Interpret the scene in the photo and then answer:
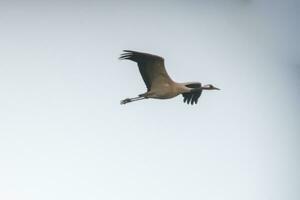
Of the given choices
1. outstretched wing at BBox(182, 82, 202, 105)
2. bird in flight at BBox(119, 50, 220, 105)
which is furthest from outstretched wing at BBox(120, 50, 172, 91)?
outstretched wing at BBox(182, 82, 202, 105)

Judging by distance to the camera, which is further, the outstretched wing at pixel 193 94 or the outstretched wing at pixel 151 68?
the outstretched wing at pixel 193 94

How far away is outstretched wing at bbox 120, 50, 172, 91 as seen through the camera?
8.36 ft

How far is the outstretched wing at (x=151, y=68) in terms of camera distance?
2.55 meters

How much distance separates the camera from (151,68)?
101 inches

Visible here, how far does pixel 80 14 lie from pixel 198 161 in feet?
2.86

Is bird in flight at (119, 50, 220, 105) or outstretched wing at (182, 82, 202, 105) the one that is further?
outstretched wing at (182, 82, 202, 105)

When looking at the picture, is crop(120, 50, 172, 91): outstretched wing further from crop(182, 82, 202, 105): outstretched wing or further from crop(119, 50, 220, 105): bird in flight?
crop(182, 82, 202, 105): outstretched wing

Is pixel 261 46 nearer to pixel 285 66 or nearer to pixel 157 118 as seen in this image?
pixel 285 66

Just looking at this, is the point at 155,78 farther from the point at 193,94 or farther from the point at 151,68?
the point at 193,94

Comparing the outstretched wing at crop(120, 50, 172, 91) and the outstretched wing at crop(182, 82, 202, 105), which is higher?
the outstretched wing at crop(120, 50, 172, 91)

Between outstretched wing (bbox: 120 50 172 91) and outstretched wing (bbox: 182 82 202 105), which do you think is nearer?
outstretched wing (bbox: 120 50 172 91)

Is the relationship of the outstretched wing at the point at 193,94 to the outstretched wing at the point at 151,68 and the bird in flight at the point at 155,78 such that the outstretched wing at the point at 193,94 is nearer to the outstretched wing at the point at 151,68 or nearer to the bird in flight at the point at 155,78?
the bird in flight at the point at 155,78

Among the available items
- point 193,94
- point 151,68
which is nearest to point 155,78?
point 151,68

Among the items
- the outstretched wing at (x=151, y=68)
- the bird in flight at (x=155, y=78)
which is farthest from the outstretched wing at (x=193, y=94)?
the outstretched wing at (x=151, y=68)
